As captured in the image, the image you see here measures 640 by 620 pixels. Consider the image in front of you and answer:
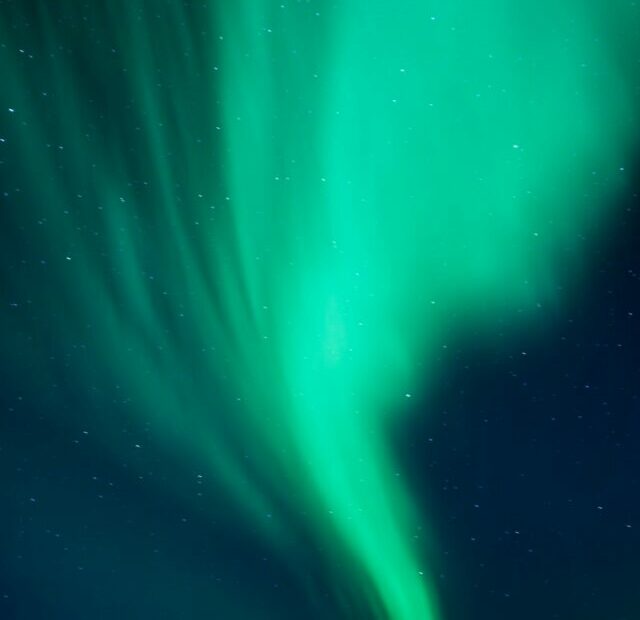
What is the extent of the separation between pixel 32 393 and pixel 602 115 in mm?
647

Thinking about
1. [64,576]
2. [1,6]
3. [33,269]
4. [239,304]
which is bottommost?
[64,576]

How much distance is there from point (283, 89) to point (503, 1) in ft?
0.73

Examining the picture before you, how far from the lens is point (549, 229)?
28.5 inches

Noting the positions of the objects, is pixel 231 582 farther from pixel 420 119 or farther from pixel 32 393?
pixel 420 119

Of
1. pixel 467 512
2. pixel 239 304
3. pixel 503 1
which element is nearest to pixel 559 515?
pixel 467 512

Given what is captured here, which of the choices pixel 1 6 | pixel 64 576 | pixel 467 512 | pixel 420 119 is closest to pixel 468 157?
pixel 420 119

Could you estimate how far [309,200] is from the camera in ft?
2.41

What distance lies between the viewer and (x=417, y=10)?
2.26 feet

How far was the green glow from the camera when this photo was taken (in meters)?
0.70

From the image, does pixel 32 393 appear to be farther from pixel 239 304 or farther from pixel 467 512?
pixel 467 512

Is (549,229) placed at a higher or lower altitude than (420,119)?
lower

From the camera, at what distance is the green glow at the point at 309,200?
70 centimetres

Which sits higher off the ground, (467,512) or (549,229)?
(549,229)

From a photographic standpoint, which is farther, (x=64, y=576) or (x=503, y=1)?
(x=64, y=576)
